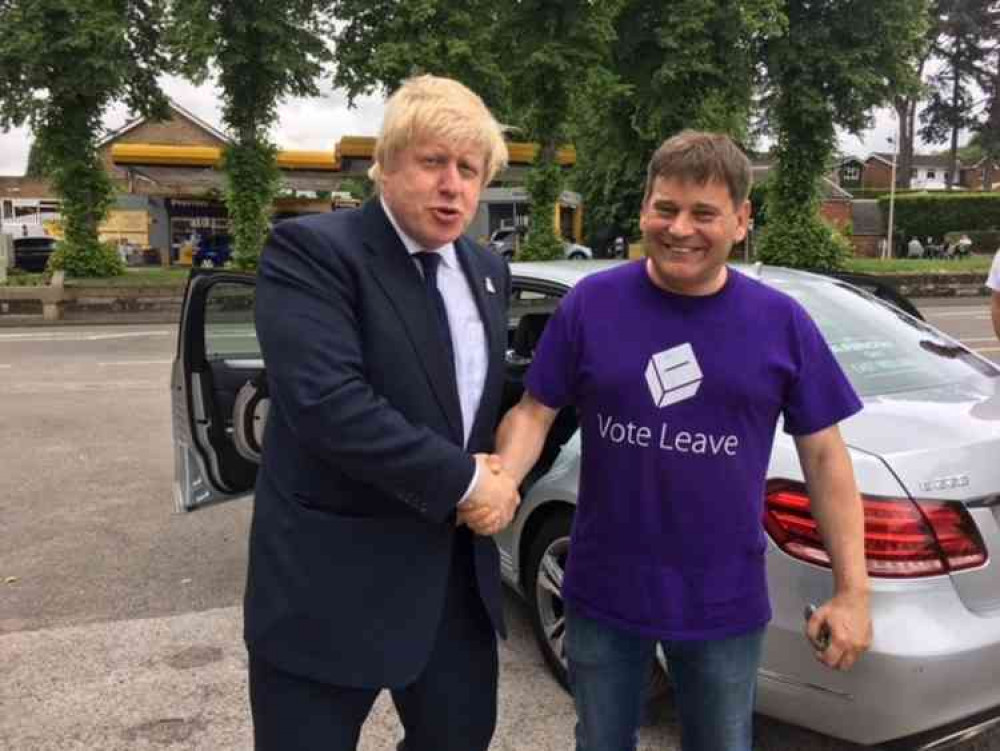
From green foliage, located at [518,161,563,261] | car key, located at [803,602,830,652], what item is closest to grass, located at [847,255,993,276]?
green foliage, located at [518,161,563,261]

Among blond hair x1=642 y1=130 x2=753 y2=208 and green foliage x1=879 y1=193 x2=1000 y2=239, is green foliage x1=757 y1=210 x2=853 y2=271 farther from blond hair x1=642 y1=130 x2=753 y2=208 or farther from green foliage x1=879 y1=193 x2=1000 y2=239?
blond hair x1=642 y1=130 x2=753 y2=208

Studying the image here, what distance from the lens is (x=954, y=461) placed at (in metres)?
2.23

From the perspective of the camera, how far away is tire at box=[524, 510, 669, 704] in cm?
301

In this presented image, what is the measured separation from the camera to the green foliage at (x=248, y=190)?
1869 cm

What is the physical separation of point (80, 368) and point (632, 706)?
10.0 m

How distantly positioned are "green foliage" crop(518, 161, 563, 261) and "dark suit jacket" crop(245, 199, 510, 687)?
18550 millimetres

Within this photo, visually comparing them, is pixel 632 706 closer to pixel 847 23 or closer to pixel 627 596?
pixel 627 596

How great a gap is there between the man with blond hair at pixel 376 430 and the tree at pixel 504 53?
661 inches

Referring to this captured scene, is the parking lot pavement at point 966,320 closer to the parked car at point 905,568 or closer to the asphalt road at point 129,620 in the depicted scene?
the parked car at point 905,568

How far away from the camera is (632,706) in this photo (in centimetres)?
191

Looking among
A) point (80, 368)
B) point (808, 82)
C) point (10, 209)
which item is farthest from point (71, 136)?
point (10, 209)

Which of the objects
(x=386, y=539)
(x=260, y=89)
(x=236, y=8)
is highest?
(x=236, y=8)

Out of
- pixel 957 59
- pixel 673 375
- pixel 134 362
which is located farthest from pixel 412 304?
pixel 957 59

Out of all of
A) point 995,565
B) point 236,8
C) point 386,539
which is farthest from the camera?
point 236,8
